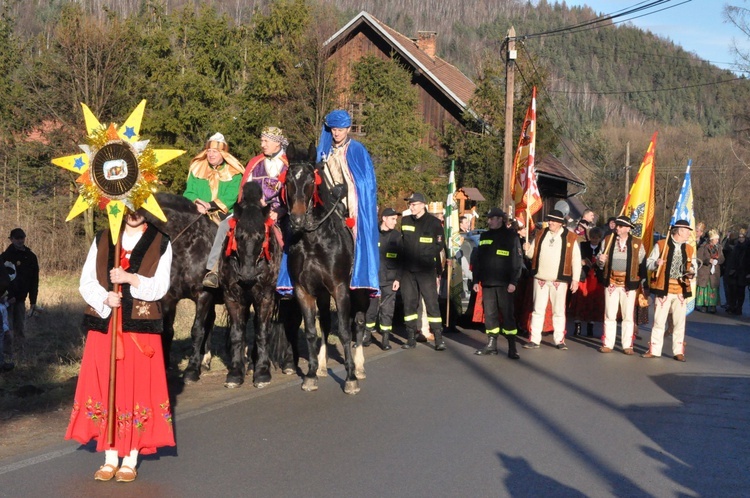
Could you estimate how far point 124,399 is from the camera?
6.39 meters

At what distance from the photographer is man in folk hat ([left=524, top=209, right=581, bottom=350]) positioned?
1442 centimetres

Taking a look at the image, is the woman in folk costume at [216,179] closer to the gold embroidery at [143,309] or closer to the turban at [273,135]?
the turban at [273,135]

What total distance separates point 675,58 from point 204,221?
110618 millimetres

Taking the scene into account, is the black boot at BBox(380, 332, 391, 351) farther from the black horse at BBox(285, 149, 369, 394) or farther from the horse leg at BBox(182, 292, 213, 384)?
the horse leg at BBox(182, 292, 213, 384)

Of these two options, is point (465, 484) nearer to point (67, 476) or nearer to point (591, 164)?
point (67, 476)

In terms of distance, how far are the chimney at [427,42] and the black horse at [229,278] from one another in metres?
39.7

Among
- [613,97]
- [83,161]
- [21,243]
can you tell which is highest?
[613,97]

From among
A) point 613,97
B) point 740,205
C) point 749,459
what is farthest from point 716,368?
point 613,97

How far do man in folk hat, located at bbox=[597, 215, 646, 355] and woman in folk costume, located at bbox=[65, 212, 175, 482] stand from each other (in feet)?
29.6

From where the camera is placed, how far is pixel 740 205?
238 ft

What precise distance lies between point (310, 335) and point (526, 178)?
10342 millimetres

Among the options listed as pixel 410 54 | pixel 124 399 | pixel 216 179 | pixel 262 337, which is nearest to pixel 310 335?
pixel 262 337

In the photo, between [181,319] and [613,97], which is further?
[613,97]

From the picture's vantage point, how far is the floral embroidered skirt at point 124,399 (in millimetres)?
6355
